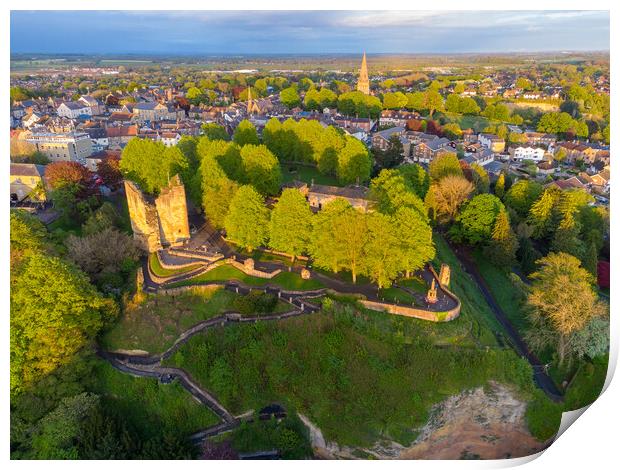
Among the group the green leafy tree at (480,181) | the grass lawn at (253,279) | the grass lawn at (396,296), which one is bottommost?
the grass lawn at (396,296)

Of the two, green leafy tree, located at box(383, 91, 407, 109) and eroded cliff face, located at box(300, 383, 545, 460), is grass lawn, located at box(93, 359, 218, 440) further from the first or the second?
green leafy tree, located at box(383, 91, 407, 109)

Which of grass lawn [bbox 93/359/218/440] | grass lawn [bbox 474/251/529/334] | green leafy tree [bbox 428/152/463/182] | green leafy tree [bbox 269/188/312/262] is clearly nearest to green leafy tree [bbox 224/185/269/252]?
green leafy tree [bbox 269/188/312/262]

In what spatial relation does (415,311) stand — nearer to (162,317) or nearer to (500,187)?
(162,317)

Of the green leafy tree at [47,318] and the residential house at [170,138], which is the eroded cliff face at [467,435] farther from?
the residential house at [170,138]

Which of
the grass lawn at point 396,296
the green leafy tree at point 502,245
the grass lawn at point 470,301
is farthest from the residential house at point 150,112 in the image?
the grass lawn at point 396,296

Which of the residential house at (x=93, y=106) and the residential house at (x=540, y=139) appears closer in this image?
the residential house at (x=540, y=139)
